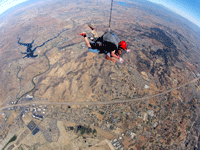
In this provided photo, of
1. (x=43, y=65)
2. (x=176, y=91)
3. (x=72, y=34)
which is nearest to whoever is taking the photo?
(x=176, y=91)

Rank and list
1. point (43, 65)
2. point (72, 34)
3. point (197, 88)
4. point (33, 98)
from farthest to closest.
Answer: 1. point (72, 34)
2. point (43, 65)
3. point (197, 88)
4. point (33, 98)

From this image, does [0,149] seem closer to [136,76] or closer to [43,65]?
[43,65]

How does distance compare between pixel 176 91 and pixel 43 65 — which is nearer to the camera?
pixel 176 91

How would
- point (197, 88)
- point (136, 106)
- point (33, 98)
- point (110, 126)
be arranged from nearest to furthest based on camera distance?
point (110, 126), point (136, 106), point (33, 98), point (197, 88)

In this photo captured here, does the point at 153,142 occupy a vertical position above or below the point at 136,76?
below

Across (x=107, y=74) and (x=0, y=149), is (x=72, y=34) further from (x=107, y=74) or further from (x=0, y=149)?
(x=0, y=149)

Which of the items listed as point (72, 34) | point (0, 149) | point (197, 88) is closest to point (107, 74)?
point (0, 149)

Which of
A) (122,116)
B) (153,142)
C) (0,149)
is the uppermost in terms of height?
(122,116)

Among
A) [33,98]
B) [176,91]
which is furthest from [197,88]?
[33,98]

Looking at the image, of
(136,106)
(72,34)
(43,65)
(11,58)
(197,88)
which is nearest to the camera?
(136,106)
